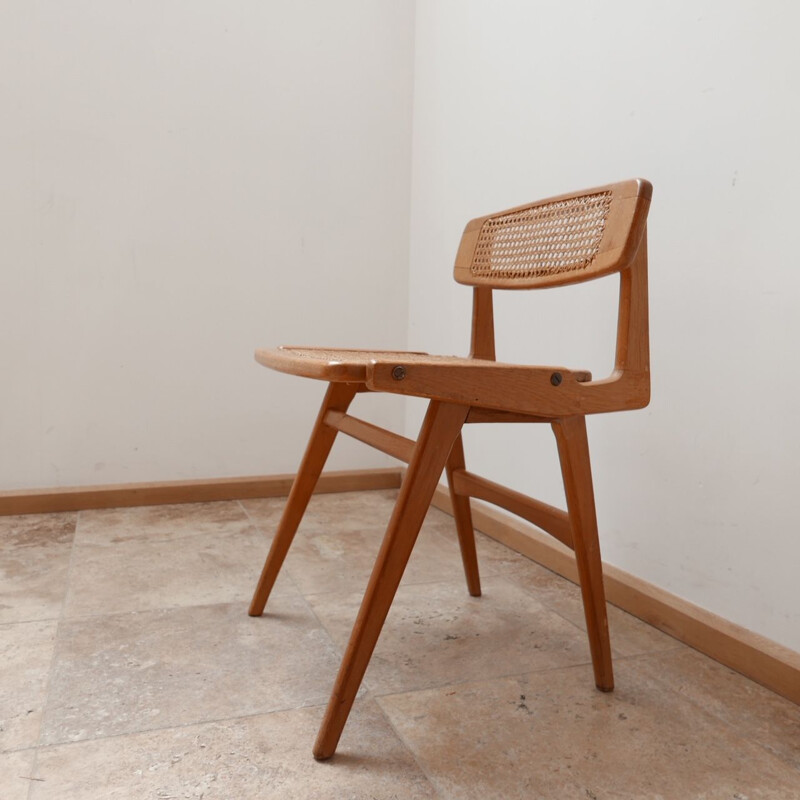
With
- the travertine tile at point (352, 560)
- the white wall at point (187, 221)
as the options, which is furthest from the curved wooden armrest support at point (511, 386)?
the white wall at point (187, 221)

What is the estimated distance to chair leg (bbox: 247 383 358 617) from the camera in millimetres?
1234

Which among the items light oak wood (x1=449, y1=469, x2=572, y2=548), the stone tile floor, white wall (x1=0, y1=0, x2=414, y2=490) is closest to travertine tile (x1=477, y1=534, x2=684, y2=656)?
the stone tile floor

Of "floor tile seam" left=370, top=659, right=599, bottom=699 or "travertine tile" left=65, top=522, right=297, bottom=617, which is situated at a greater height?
"floor tile seam" left=370, top=659, right=599, bottom=699

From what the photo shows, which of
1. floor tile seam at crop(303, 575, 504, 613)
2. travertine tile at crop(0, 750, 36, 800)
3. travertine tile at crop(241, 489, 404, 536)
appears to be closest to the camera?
travertine tile at crop(0, 750, 36, 800)

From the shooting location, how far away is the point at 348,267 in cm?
222

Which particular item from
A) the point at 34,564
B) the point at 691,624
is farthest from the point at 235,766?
the point at 34,564

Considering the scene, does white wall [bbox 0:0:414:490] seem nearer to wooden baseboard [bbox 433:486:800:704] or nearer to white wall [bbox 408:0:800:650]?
white wall [bbox 408:0:800:650]

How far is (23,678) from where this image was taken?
110 centimetres

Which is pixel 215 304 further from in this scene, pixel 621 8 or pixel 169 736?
pixel 169 736

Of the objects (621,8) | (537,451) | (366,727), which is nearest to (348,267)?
(537,451)

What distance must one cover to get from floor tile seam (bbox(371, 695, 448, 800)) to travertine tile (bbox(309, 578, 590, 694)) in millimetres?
47

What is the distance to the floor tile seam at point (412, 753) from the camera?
867 millimetres

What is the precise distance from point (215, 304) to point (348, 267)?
1.27ft

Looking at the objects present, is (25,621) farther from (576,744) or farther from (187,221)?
(187,221)
